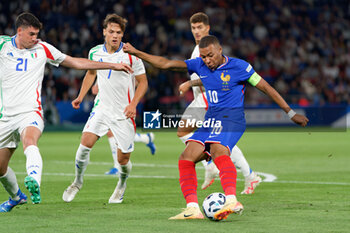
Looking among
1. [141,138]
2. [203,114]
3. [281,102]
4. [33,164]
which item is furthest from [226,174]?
[141,138]

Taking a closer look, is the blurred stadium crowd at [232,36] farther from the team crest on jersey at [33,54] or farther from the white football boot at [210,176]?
the team crest on jersey at [33,54]

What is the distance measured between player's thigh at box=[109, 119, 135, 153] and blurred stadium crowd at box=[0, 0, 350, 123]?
17.1 metres

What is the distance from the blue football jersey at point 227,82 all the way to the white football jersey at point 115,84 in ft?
6.01

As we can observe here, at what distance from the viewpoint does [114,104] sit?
902cm

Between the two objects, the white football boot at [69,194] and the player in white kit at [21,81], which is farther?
the white football boot at [69,194]

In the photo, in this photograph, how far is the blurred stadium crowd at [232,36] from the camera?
1094 inches

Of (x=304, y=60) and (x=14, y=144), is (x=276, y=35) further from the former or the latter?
(x=14, y=144)

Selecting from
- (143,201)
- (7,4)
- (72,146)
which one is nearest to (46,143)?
(72,146)

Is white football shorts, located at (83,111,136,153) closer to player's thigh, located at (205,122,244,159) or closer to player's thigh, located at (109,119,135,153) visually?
player's thigh, located at (109,119,135,153)

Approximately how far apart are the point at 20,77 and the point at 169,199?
2483mm

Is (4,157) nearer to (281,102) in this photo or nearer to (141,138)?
(281,102)

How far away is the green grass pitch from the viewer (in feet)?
21.2

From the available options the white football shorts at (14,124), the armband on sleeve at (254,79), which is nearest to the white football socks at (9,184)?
the white football shorts at (14,124)

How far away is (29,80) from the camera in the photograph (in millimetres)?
7520
